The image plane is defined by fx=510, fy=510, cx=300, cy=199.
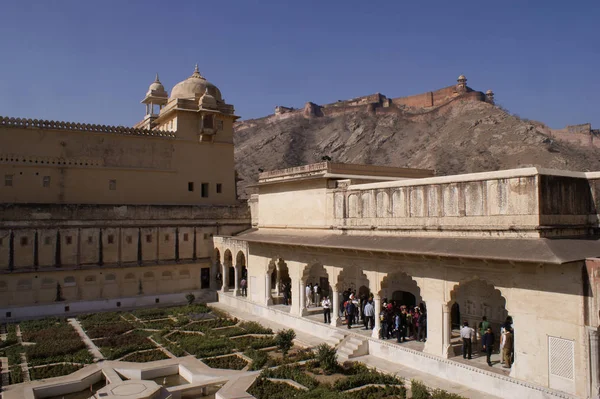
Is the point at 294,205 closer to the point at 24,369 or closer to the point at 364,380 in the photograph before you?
the point at 364,380

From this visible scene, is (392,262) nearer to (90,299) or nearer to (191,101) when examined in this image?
(90,299)

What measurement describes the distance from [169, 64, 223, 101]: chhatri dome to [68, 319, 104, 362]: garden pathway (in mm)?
14760

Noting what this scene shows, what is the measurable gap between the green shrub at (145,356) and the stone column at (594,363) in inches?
463

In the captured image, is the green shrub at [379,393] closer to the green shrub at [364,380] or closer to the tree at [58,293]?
the green shrub at [364,380]

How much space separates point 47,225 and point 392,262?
16.9m

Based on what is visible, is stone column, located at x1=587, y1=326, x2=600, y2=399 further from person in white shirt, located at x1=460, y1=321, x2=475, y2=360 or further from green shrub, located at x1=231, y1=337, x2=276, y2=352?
green shrub, located at x1=231, y1=337, x2=276, y2=352

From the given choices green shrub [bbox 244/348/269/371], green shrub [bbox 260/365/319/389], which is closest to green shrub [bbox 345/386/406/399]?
green shrub [bbox 260/365/319/389]

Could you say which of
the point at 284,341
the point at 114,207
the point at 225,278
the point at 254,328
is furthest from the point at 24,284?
the point at 284,341

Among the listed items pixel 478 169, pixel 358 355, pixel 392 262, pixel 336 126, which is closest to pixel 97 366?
pixel 358 355

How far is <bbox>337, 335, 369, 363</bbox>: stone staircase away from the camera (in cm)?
1556

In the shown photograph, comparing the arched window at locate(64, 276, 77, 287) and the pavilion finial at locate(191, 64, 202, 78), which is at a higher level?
the pavilion finial at locate(191, 64, 202, 78)

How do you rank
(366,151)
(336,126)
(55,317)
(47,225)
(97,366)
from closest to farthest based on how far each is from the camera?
1. (97,366)
2. (55,317)
3. (47,225)
4. (366,151)
5. (336,126)

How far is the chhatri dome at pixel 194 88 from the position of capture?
3066 cm

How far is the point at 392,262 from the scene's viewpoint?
1562 cm
